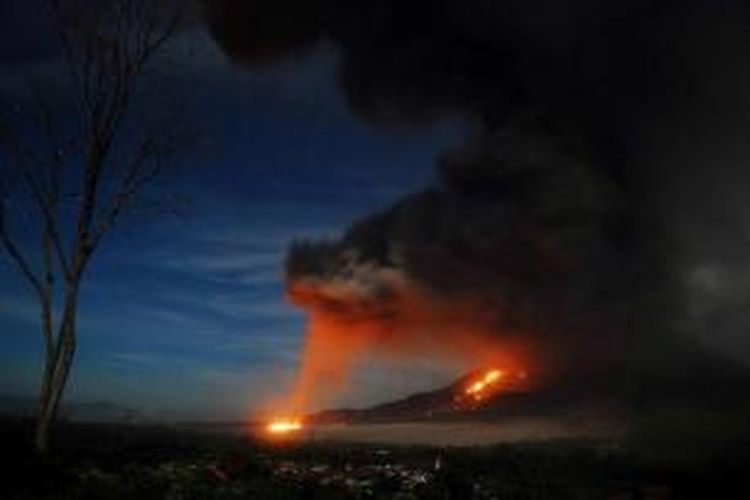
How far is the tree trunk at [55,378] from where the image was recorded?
1423 inches

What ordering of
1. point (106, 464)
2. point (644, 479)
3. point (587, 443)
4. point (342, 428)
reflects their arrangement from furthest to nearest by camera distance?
point (342, 428) < point (587, 443) < point (644, 479) < point (106, 464)

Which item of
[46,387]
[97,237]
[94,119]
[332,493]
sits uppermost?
[94,119]

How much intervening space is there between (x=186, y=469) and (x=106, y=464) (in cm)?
301

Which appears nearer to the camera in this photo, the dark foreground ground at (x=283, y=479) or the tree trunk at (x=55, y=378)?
the dark foreground ground at (x=283, y=479)

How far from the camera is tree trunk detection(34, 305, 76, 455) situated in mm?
36156

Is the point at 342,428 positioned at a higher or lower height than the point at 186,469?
higher

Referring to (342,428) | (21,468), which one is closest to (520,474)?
(21,468)

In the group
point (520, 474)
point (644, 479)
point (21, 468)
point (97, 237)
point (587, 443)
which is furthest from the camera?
point (587, 443)

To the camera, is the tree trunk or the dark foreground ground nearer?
the dark foreground ground

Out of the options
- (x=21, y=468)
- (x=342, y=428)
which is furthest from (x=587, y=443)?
(x=21, y=468)

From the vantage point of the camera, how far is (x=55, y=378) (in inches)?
1449

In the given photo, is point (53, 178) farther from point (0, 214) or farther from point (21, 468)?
point (21, 468)

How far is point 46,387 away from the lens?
36.7 metres

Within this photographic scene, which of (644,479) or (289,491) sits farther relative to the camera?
(644,479)
